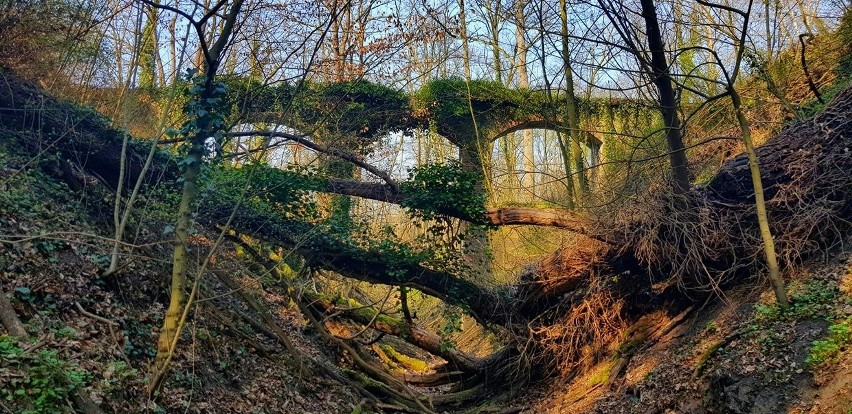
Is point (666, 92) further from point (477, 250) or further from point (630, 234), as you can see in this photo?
point (477, 250)

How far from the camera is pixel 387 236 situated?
10.6 metres

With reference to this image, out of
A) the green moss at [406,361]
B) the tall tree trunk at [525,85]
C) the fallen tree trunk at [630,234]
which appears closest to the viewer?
the fallen tree trunk at [630,234]

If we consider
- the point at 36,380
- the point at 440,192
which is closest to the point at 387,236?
the point at 440,192

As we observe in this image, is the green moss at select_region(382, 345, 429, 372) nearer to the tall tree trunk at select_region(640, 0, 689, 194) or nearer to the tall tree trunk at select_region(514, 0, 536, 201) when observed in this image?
the tall tree trunk at select_region(514, 0, 536, 201)

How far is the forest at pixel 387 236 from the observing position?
17.9 ft

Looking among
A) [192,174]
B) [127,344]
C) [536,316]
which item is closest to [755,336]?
[536,316]

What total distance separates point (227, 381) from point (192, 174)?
3.23m

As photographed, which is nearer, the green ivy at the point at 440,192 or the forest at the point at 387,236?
the forest at the point at 387,236

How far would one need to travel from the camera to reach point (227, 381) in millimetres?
7160

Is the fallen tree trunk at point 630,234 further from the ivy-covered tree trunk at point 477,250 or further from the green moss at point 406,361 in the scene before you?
the green moss at point 406,361

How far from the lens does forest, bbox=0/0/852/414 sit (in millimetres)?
5453

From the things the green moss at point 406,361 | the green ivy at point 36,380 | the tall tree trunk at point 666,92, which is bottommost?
the green moss at point 406,361

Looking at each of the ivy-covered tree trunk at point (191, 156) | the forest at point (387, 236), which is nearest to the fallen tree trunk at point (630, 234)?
the forest at point (387, 236)

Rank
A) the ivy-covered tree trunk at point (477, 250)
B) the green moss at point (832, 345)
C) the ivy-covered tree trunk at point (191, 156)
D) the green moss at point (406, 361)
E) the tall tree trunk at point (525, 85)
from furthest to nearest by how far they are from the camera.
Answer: the green moss at point (406, 361), the tall tree trunk at point (525, 85), the ivy-covered tree trunk at point (477, 250), the green moss at point (832, 345), the ivy-covered tree trunk at point (191, 156)
